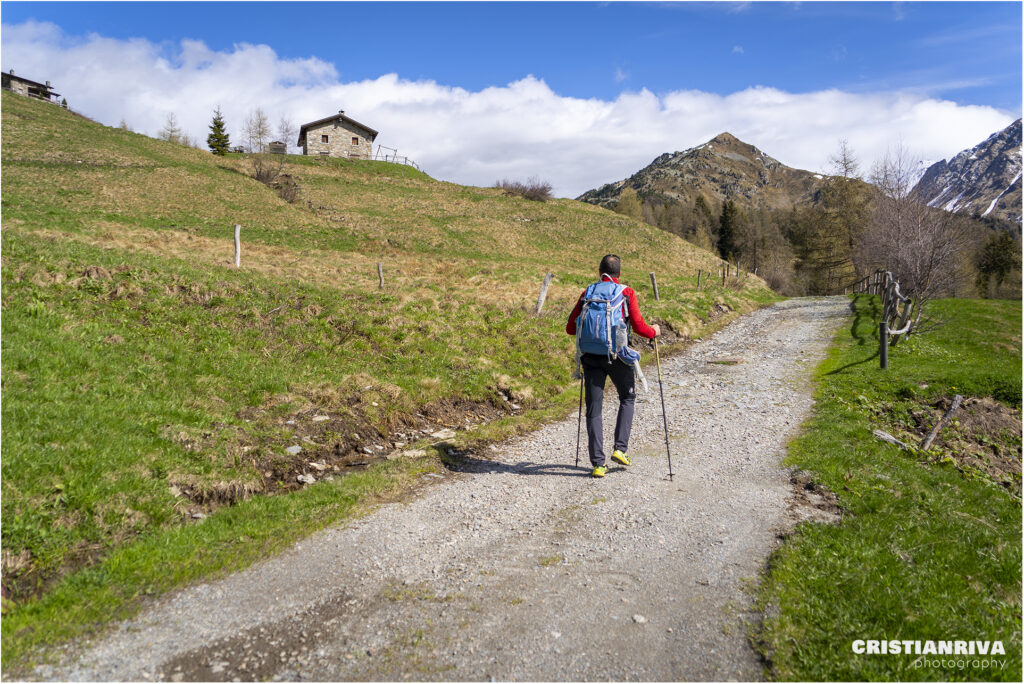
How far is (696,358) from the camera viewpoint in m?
17.8

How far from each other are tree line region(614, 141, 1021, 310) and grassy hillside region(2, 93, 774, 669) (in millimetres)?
8031

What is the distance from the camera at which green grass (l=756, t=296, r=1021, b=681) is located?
446 cm

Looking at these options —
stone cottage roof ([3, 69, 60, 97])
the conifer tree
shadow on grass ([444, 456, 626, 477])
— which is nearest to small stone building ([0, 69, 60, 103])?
stone cottage roof ([3, 69, 60, 97])

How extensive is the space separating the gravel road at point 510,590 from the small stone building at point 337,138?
84401 mm

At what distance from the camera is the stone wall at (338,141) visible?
271 ft

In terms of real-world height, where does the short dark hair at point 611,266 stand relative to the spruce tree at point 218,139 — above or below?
below

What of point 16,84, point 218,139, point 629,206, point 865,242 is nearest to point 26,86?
point 16,84

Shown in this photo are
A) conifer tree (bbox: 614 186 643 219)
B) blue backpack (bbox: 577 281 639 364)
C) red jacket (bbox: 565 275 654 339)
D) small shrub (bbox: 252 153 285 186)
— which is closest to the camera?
blue backpack (bbox: 577 281 639 364)

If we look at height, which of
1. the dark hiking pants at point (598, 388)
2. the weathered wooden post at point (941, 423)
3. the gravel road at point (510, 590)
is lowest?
the gravel road at point (510, 590)

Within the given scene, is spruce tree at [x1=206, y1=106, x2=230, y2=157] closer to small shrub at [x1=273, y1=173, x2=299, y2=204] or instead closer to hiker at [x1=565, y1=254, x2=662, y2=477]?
small shrub at [x1=273, y1=173, x2=299, y2=204]

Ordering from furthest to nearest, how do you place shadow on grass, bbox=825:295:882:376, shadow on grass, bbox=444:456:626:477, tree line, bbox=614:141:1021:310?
tree line, bbox=614:141:1021:310, shadow on grass, bbox=825:295:882:376, shadow on grass, bbox=444:456:626:477

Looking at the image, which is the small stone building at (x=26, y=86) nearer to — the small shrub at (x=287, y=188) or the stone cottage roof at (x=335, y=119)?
the stone cottage roof at (x=335, y=119)

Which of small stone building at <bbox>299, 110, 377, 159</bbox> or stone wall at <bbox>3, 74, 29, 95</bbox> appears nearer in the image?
small stone building at <bbox>299, 110, 377, 159</bbox>

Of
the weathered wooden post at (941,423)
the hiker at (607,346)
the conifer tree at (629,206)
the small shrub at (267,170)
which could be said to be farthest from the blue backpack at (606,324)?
the conifer tree at (629,206)
